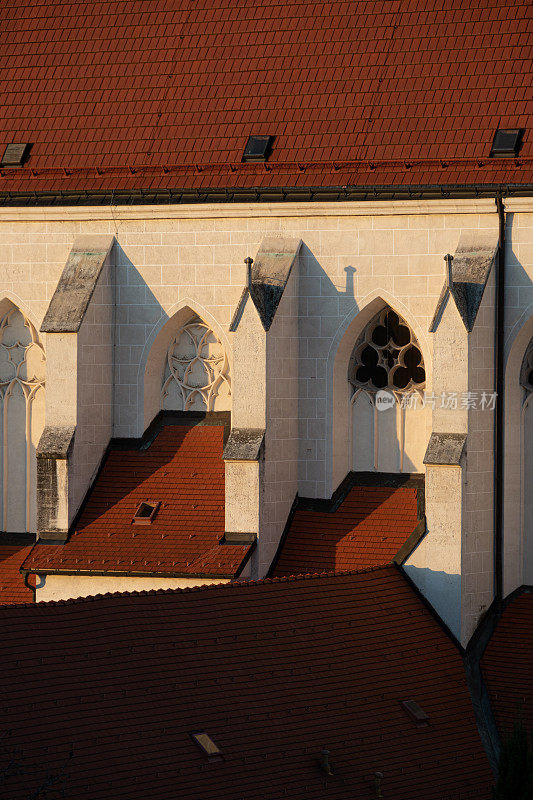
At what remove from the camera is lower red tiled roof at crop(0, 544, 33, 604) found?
28219mm

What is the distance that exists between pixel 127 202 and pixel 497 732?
39.9ft

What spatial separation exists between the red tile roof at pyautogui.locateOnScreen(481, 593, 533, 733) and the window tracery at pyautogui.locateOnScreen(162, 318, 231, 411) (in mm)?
6791

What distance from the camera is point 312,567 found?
27.9 m

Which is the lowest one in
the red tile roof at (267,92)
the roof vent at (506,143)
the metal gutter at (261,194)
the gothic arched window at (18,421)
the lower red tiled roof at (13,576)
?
the lower red tiled roof at (13,576)

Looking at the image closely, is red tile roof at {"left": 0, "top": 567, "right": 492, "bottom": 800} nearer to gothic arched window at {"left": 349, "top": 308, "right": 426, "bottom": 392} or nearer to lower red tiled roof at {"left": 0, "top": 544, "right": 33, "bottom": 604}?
gothic arched window at {"left": 349, "top": 308, "right": 426, "bottom": 392}

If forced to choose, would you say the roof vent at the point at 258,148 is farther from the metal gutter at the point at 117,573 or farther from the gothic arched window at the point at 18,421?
the metal gutter at the point at 117,573

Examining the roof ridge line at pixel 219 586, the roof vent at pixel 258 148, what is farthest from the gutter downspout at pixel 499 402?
the roof vent at pixel 258 148

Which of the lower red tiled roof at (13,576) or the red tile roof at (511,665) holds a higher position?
the lower red tiled roof at (13,576)

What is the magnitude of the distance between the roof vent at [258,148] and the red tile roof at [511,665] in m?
9.52

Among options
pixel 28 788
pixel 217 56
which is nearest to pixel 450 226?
pixel 217 56

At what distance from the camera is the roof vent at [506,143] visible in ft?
92.6

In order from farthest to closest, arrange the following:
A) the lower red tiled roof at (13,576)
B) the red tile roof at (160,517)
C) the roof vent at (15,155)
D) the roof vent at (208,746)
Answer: the roof vent at (15,155), the lower red tiled roof at (13,576), the red tile roof at (160,517), the roof vent at (208,746)

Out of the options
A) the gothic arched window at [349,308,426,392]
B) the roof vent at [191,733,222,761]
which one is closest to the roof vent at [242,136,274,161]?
the gothic arched window at [349,308,426,392]

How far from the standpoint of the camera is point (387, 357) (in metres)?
29.0
